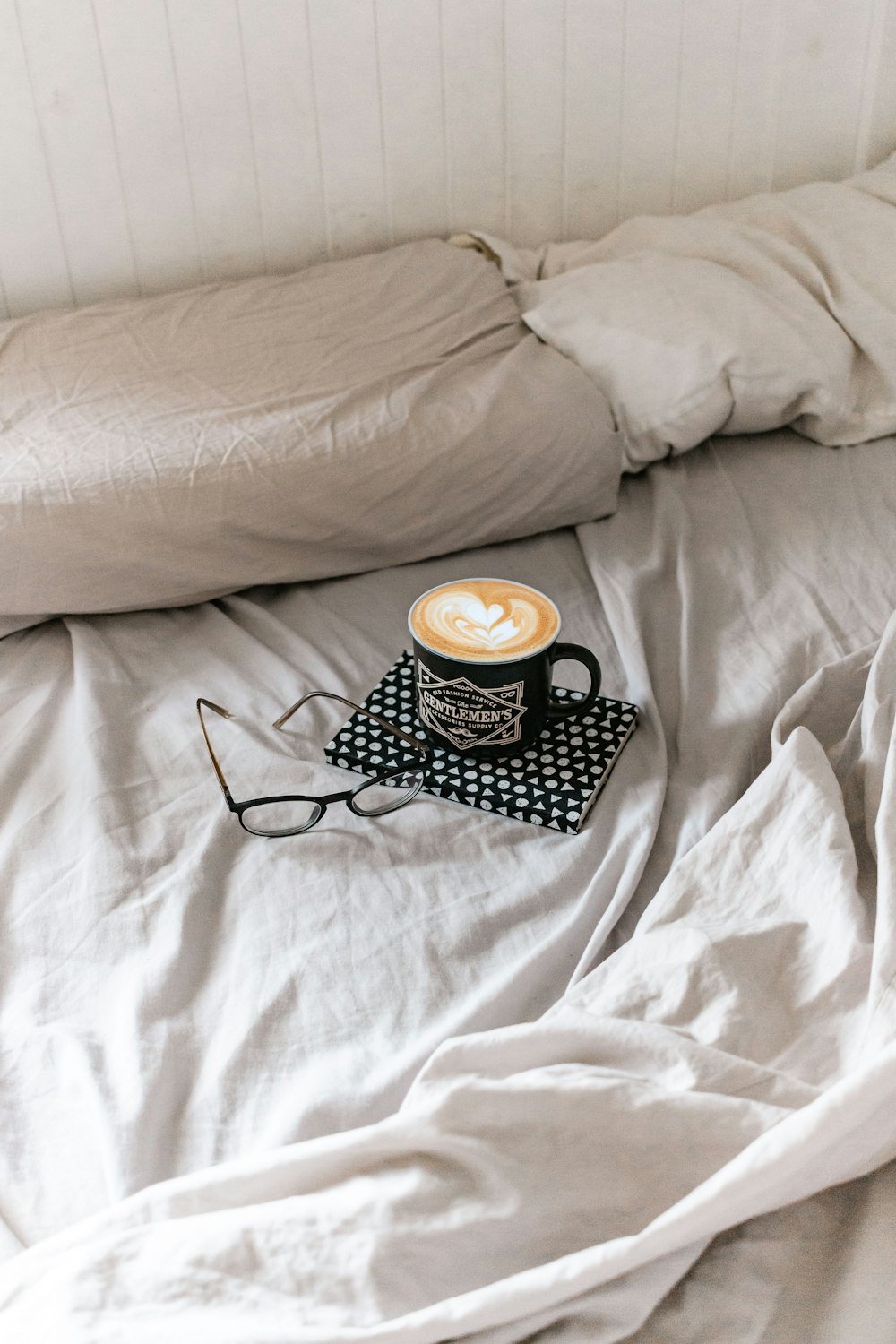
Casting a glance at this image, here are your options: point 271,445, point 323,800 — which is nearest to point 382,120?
point 271,445

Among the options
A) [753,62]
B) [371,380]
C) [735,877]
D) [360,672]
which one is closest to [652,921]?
[735,877]

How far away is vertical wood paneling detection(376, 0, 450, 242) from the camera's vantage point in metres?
1.34

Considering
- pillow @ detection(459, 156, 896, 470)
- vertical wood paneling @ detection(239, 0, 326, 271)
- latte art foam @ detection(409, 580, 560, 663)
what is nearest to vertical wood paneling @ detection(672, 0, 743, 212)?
pillow @ detection(459, 156, 896, 470)

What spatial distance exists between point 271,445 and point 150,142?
595 mm

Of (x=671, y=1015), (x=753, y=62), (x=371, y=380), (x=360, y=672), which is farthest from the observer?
(x=753, y=62)

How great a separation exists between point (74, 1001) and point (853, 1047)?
418 millimetres

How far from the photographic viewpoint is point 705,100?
4.85 ft

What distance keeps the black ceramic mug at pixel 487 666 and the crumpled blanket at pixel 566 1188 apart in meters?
A: 0.23

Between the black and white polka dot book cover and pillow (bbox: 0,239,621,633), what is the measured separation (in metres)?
0.22

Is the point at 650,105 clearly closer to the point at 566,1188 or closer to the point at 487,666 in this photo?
the point at 487,666

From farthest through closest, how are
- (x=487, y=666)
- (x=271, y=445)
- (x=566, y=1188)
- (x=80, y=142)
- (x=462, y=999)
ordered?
(x=80, y=142) → (x=271, y=445) → (x=487, y=666) → (x=462, y=999) → (x=566, y=1188)

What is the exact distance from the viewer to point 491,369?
1.09 metres

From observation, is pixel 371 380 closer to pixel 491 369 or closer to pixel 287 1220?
pixel 491 369

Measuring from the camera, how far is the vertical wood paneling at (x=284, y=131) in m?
1.31
